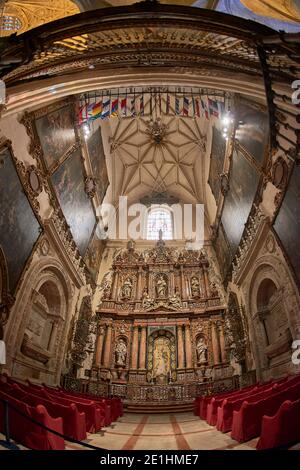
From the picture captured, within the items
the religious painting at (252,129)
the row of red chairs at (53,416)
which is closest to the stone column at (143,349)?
the row of red chairs at (53,416)

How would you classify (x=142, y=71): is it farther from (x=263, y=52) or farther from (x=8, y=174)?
(x=8, y=174)

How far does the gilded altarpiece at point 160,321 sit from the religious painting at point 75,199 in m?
4.40

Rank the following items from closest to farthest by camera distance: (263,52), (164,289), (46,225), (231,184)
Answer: (263,52)
(46,225)
(231,184)
(164,289)

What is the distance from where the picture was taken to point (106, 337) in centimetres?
1484

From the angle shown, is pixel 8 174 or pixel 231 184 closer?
pixel 8 174

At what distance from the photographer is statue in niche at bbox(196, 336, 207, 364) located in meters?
13.9

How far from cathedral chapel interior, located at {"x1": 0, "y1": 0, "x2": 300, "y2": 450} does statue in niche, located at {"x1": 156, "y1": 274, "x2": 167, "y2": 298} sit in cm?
7

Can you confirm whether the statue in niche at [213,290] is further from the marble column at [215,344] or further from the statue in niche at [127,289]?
the statue in niche at [127,289]

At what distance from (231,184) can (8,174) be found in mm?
9756

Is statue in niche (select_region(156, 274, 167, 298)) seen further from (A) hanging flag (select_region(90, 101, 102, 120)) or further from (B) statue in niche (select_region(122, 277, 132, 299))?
(A) hanging flag (select_region(90, 101, 102, 120))

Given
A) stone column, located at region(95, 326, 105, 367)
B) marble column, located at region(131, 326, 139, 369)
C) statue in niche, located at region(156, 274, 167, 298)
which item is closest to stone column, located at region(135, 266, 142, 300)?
statue in niche, located at region(156, 274, 167, 298)

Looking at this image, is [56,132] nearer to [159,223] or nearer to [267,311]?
[267,311]
